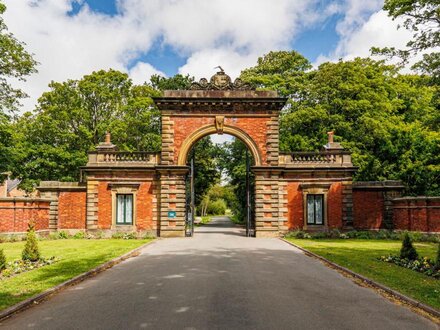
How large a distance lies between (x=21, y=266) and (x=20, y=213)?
34.3ft

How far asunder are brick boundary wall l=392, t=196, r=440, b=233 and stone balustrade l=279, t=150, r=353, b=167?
12.9 ft

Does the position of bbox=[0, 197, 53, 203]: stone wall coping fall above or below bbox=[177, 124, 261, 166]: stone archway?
below

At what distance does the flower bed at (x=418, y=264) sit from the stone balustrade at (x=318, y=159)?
33.6 feet

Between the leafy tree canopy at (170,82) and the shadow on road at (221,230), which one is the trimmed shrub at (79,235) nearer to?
the shadow on road at (221,230)

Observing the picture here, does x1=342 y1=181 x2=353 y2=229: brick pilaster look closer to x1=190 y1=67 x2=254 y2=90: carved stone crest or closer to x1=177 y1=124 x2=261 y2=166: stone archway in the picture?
x1=177 y1=124 x2=261 y2=166: stone archway

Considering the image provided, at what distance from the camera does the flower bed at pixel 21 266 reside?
396 inches

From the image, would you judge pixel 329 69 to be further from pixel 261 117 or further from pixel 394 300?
pixel 394 300

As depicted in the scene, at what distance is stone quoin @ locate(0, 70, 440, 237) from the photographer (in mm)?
22094

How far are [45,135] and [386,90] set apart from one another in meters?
31.7

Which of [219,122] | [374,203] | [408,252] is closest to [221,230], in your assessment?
[219,122]

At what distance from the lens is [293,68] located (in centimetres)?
3747

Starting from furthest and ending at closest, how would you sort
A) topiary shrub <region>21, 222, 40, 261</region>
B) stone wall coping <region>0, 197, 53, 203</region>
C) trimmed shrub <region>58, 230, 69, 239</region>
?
trimmed shrub <region>58, 230, 69, 239</region> < stone wall coping <region>0, 197, 53, 203</region> < topiary shrub <region>21, 222, 40, 261</region>

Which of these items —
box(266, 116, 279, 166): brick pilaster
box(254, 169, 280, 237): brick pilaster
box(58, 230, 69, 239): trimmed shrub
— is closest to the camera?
box(58, 230, 69, 239): trimmed shrub

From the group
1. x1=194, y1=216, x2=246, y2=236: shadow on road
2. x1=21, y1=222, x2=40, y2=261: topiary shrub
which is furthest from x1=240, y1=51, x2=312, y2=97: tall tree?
x1=21, y1=222, x2=40, y2=261: topiary shrub
